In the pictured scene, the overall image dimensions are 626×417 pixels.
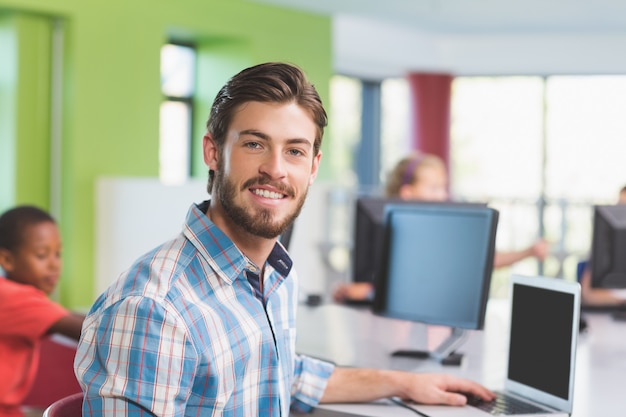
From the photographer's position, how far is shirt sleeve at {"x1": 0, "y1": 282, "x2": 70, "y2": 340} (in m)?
2.52

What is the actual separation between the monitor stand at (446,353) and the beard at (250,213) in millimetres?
1137

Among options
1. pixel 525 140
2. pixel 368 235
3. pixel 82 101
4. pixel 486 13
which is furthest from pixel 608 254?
pixel 525 140

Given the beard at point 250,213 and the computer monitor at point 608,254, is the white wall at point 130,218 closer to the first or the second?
the computer monitor at point 608,254

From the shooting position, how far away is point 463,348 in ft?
9.60

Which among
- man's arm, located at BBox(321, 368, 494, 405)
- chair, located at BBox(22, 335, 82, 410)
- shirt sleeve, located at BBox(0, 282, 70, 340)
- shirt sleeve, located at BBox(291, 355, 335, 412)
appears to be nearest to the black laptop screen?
man's arm, located at BBox(321, 368, 494, 405)

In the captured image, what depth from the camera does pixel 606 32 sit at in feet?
28.0

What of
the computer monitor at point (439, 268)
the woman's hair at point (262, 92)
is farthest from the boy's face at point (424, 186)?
the woman's hair at point (262, 92)

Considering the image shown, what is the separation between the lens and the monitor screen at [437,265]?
8.57 ft

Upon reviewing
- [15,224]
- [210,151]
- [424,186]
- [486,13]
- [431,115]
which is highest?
[486,13]

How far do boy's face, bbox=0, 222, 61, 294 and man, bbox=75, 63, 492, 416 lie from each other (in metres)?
1.18

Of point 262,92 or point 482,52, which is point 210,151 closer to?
point 262,92

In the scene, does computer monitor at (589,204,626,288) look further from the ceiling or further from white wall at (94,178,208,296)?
the ceiling

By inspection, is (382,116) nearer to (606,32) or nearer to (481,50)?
(481,50)

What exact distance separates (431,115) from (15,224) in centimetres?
693
